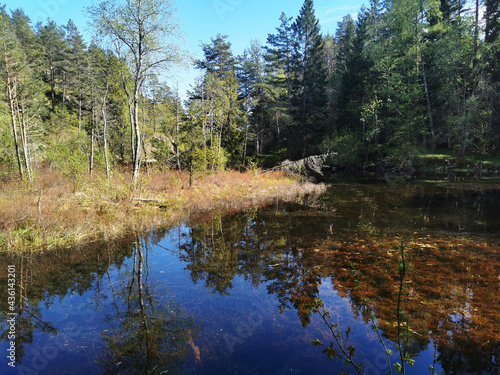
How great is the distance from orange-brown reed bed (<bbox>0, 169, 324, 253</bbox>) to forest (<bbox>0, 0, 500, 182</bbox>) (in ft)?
8.30

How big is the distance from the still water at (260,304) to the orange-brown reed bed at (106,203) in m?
1.15

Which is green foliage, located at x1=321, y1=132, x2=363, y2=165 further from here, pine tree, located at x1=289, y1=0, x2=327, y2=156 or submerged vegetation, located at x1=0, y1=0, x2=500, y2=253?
pine tree, located at x1=289, y1=0, x2=327, y2=156

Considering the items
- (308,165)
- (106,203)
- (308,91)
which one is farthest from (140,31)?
(308,91)

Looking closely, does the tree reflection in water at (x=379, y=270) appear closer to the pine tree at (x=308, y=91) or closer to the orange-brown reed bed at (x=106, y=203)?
the orange-brown reed bed at (x=106, y=203)

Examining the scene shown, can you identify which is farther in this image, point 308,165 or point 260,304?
point 308,165

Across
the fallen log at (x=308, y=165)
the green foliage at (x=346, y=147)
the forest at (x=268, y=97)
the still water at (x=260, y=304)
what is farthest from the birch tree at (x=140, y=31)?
the green foliage at (x=346, y=147)

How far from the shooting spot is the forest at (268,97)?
16203 mm

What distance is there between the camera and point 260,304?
15.4ft

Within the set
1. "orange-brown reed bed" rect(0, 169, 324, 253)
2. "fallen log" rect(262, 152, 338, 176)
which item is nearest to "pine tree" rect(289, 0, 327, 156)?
"fallen log" rect(262, 152, 338, 176)

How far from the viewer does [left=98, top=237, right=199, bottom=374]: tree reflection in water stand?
3277mm

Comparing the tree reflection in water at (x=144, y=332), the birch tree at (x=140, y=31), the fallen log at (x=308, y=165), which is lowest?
the tree reflection in water at (x=144, y=332)

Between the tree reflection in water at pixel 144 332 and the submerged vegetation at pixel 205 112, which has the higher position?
the submerged vegetation at pixel 205 112

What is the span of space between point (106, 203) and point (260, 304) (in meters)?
9.01

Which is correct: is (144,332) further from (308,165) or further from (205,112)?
(308,165)
